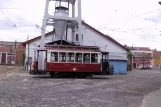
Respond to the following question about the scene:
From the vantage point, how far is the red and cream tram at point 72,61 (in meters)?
29.7

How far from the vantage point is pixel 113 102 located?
43.8ft

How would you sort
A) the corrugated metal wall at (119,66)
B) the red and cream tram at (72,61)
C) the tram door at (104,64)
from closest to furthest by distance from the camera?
1. the red and cream tram at (72,61)
2. the tram door at (104,64)
3. the corrugated metal wall at (119,66)

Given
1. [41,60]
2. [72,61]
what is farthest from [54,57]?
[72,61]

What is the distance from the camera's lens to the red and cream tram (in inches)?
1168

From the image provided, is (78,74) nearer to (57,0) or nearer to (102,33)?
(57,0)

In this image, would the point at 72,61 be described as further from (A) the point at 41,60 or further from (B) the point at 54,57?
(A) the point at 41,60

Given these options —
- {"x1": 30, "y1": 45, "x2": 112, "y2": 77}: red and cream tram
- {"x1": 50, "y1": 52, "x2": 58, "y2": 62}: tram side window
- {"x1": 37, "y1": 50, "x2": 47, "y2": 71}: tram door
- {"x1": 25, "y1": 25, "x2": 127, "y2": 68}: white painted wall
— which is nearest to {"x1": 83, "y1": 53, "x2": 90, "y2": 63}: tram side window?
{"x1": 30, "y1": 45, "x2": 112, "y2": 77}: red and cream tram

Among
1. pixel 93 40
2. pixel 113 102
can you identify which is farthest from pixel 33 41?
pixel 113 102

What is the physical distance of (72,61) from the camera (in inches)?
1191

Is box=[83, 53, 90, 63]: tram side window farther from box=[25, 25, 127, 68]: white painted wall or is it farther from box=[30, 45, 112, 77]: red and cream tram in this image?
box=[25, 25, 127, 68]: white painted wall

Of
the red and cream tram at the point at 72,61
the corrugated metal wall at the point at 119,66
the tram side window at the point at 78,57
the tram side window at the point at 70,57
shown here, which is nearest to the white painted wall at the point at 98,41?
the corrugated metal wall at the point at 119,66

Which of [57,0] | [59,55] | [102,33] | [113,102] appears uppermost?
[57,0]

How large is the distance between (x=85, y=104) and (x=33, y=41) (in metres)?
35.5

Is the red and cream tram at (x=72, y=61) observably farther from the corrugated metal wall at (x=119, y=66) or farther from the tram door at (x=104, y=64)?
the corrugated metal wall at (x=119, y=66)
